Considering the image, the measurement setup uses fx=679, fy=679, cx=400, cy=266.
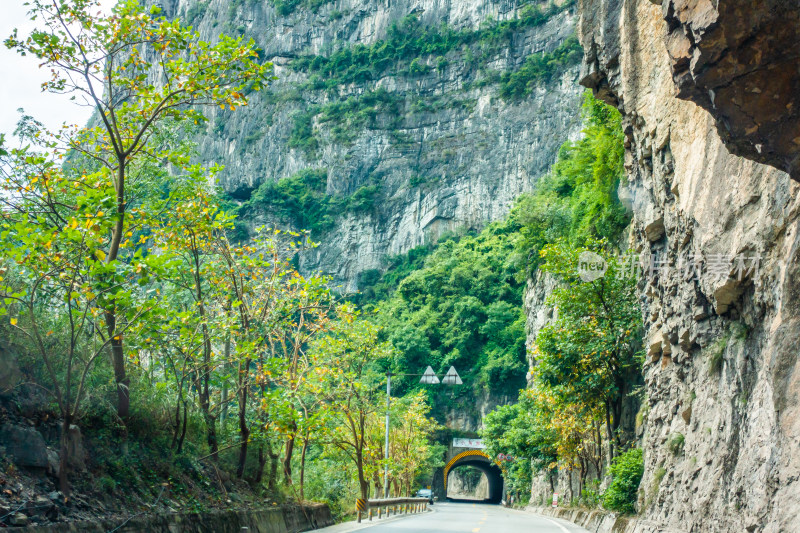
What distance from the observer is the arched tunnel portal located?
60.8 metres

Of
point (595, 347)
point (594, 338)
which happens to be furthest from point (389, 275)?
point (595, 347)

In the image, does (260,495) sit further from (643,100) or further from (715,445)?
(643,100)

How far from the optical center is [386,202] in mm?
87688

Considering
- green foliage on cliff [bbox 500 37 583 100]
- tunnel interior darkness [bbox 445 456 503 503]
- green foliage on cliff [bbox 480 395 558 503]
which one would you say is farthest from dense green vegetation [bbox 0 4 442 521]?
green foliage on cliff [bbox 500 37 583 100]

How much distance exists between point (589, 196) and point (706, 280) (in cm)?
2034

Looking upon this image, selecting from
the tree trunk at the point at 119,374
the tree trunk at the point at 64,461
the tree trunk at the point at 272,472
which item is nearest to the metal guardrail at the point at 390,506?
the tree trunk at the point at 272,472

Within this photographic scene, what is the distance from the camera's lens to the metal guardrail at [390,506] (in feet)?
62.4

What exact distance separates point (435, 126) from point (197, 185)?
78.5 meters

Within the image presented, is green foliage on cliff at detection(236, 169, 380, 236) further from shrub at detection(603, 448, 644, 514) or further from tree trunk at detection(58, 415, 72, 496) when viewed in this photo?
tree trunk at detection(58, 415, 72, 496)

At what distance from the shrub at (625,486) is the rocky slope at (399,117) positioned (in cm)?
6410

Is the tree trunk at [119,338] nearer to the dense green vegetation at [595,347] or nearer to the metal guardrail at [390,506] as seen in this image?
the metal guardrail at [390,506]

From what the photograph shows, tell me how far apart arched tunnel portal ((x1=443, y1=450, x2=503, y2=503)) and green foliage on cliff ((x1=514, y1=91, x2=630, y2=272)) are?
21.0 metres

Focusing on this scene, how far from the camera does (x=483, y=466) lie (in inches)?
2638

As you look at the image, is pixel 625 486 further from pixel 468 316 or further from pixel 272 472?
pixel 468 316
